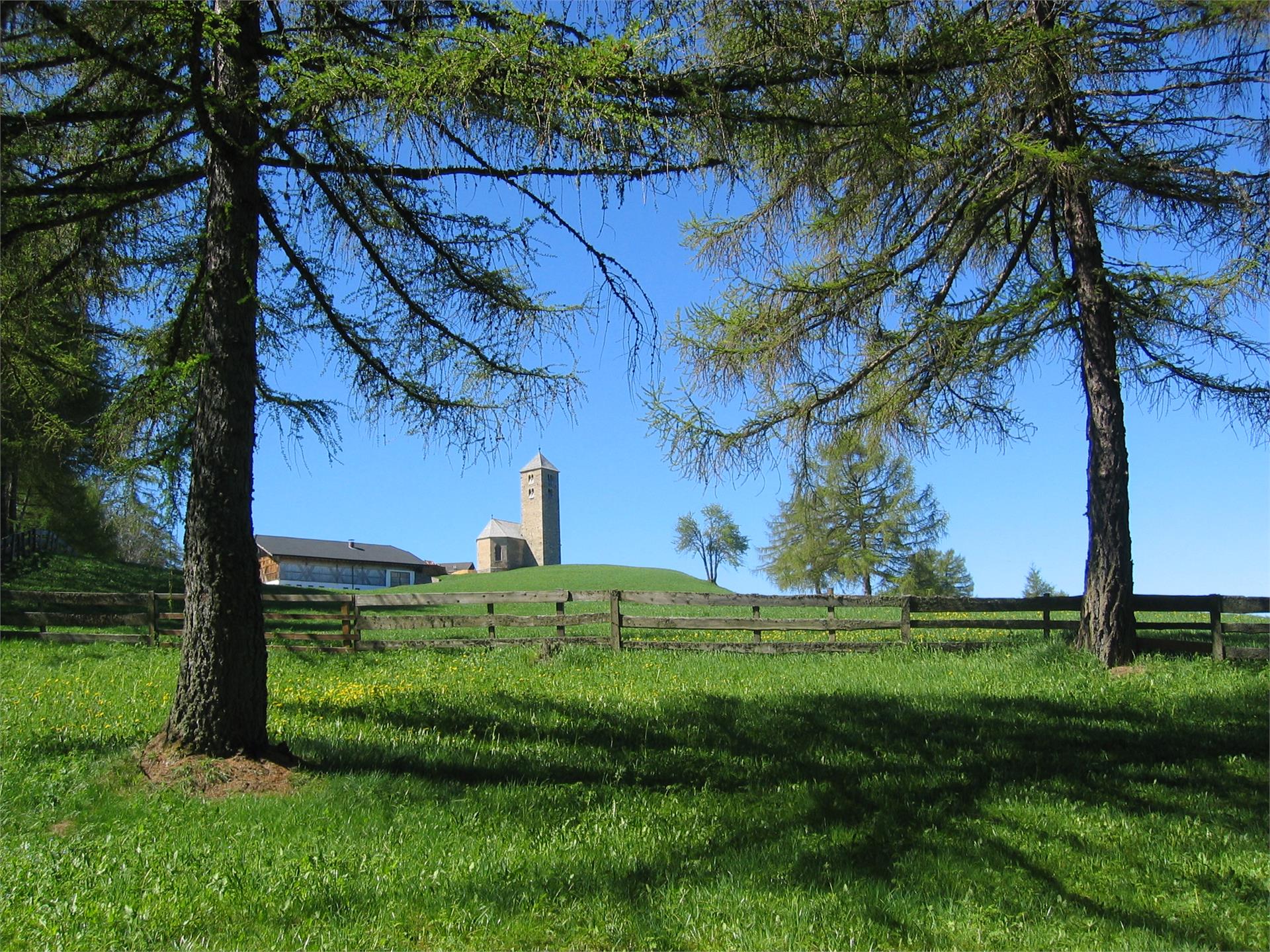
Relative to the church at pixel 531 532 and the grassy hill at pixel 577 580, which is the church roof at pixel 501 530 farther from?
the grassy hill at pixel 577 580

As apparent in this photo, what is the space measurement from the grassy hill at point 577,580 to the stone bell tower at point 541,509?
17.3m

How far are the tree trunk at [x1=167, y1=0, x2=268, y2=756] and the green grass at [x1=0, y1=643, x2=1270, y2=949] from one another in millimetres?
672

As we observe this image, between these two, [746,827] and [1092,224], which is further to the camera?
[1092,224]

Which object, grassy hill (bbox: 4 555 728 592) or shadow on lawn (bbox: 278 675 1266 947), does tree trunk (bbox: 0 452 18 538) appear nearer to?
grassy hill (bbox: 4 555 728 592)

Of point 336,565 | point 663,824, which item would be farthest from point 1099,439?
point 336,565

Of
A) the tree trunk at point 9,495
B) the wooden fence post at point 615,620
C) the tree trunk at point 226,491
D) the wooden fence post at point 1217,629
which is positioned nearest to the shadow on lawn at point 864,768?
the tree trunk at point 226,491

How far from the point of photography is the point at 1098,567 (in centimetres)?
1163

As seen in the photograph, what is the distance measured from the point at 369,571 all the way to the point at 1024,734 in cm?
7066

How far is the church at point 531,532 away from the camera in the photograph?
8406 centimetres

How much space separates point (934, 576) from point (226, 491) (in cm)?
3887

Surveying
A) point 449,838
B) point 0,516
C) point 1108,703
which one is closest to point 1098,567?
point 1108,703

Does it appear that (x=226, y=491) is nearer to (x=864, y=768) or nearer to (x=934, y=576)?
(x=864, y=768)

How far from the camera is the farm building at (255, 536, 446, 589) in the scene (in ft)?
209

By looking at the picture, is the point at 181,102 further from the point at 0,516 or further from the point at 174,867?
the point at 0,516
